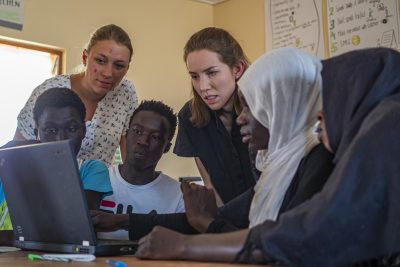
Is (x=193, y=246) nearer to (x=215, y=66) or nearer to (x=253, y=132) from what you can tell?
(x=253, y=132)

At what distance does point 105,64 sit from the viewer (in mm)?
2061

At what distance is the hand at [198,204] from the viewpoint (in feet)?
4.12

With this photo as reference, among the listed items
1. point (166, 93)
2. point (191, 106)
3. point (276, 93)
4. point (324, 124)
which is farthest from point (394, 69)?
point (166, 93)

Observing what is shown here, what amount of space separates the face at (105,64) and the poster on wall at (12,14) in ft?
2.99

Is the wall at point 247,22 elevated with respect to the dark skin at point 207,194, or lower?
elevated

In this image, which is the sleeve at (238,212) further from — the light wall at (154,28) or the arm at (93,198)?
the light wall at (154,28)

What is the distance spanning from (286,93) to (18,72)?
83.7 inches

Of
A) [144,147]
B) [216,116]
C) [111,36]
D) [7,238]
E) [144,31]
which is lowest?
[7,238]

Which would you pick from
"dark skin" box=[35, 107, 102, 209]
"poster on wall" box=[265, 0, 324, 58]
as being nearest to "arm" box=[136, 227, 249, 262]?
"dark skin" box=[35, 107, 102, 209]

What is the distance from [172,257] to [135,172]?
3.34 ft

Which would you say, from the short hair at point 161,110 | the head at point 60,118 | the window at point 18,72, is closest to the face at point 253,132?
the head at point 60,118

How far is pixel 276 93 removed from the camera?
1119 millimetres

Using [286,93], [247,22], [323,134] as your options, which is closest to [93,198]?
[286,93]

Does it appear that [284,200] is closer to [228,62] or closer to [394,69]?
[394,69]
